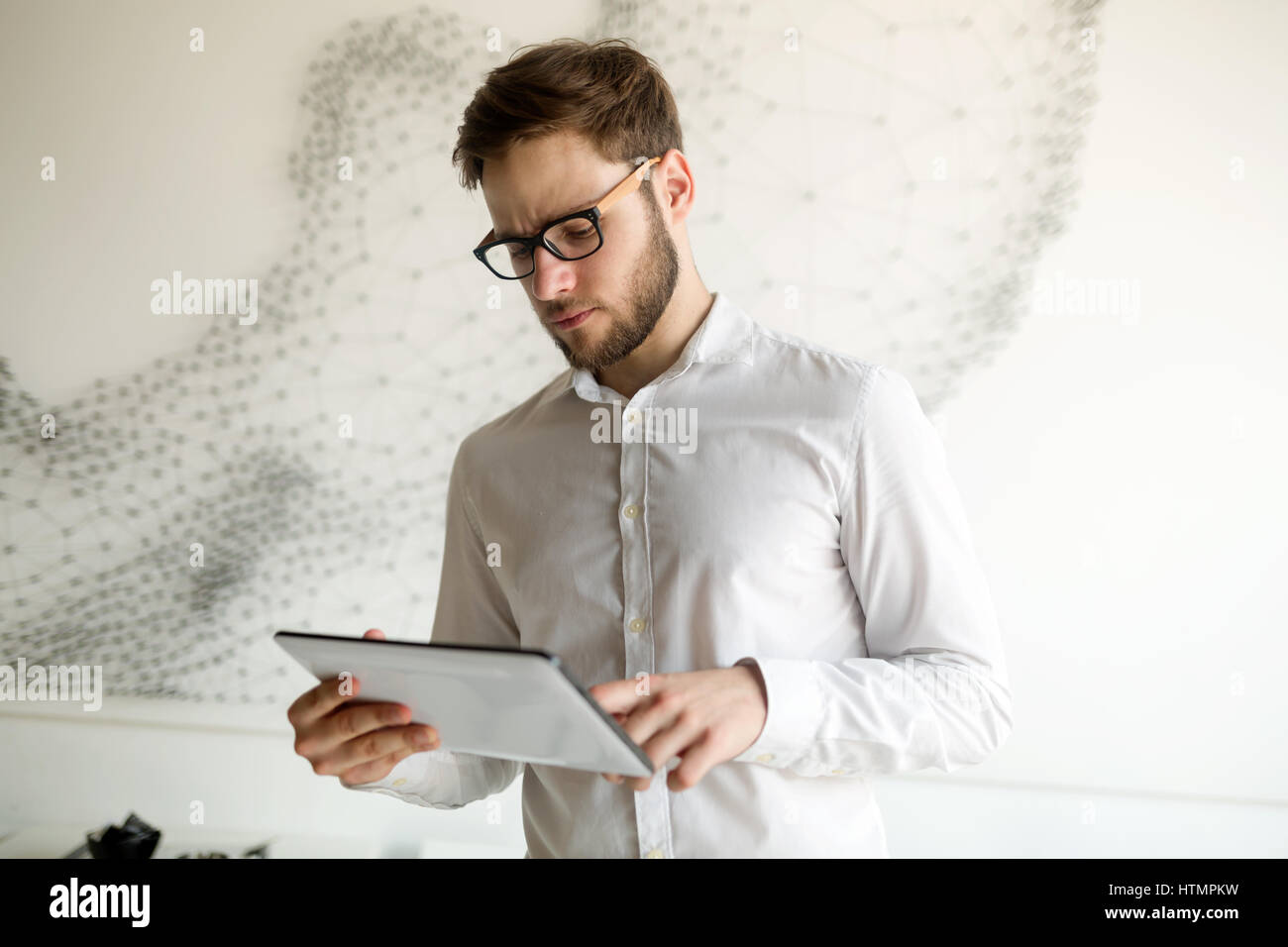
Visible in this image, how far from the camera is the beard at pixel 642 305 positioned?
1219mm

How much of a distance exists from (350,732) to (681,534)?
432mm

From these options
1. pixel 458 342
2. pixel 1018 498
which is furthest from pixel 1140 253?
pixel 458 342

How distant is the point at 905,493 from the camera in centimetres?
109

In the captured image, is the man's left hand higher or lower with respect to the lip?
lower

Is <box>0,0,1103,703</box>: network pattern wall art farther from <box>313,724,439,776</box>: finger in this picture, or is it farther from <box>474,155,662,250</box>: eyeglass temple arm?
<box>313,724,439,776</box>: finger

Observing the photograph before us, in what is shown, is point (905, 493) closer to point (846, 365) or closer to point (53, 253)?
point (846, 365)

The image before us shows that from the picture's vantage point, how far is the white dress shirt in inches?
41.0

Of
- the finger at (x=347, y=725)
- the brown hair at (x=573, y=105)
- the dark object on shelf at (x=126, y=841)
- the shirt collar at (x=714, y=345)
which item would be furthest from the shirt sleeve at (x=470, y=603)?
the dark object on shelf at (x=126, y=841)

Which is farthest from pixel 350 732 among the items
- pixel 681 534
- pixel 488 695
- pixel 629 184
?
pixel 629 184

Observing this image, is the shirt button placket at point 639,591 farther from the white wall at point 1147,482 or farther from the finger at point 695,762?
the white wall at point 1147,482

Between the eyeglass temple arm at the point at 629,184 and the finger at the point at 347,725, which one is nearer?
the finger at the point at 347,725

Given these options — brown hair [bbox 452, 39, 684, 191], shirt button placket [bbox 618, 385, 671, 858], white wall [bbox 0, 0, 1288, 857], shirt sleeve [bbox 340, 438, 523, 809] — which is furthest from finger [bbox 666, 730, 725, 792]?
white wall [bbox 0, 0, 1288, 857]

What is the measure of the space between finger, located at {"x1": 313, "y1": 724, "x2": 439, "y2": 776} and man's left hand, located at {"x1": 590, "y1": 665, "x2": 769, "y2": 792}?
19 centimetres

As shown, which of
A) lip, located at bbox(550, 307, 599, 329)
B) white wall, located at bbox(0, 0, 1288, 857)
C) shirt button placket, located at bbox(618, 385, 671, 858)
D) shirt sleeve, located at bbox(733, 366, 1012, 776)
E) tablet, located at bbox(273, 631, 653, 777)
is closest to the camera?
tablet, located at bbox(273, 631, 653, 777)
